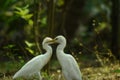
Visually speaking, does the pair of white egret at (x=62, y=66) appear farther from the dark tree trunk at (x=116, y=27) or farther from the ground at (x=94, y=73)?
the dark tree trunk at (x=116, y=27)

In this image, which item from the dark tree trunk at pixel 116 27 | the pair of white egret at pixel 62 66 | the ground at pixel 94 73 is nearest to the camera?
the pair of white egret at pixel 62 66

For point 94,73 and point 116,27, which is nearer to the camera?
point 94,73

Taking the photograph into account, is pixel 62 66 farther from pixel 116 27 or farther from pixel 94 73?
pixel 116 27

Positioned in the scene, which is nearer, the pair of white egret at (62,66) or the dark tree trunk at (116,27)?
the pair of white egret at (62,66)

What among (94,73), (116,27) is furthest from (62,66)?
(116,27)

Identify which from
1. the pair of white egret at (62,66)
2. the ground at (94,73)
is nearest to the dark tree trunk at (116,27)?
the ground at (94,73)

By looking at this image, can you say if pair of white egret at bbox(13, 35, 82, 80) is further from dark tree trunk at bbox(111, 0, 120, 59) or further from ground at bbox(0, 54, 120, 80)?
dark tree trunk at bbox(111, 0, 120, 59)

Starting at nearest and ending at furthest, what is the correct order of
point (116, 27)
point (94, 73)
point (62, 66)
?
1. point (62, 66)
2. point (94, 73)
3. point (116, 27)

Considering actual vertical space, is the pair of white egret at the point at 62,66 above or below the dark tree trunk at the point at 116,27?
above

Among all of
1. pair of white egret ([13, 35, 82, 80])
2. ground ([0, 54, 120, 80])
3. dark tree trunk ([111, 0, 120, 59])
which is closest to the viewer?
pair of white egret ([13, 35, 82, 80])

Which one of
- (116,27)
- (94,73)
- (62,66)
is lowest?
(94,73)

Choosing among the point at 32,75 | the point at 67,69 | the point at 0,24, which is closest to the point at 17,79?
the point at 32,75

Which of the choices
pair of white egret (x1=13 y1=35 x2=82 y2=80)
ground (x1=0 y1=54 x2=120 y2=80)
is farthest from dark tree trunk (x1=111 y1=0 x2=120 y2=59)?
pair of white egret (x1=13 y1=35 x2=82 y2=80)

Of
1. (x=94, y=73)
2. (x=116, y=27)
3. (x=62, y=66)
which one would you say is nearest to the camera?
(x=62, y=66)
